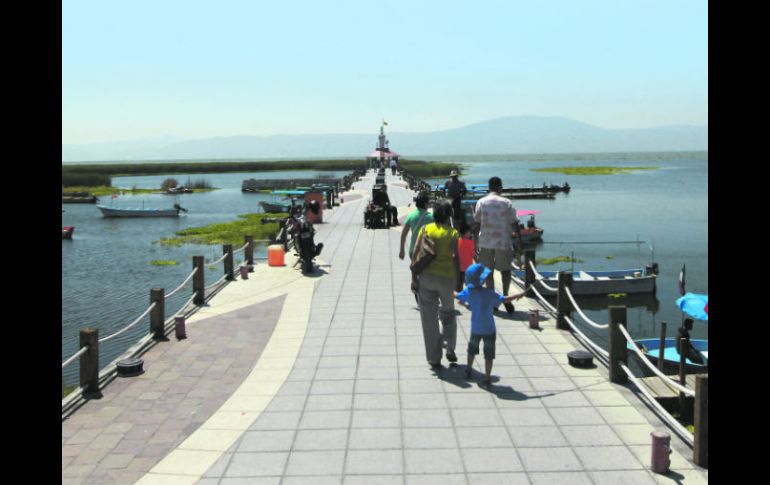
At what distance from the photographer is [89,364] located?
8.04m

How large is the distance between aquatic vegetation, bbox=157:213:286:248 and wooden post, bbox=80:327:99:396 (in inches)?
1093

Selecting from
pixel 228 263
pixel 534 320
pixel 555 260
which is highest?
pixel 228 263

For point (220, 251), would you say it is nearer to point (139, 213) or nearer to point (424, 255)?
point (139, 213)

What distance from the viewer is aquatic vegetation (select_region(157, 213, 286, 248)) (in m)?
38.7

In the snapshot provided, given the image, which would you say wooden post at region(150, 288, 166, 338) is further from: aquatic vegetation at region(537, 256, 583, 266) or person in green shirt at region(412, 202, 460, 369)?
aquatic vegetation at region(537, 256, 583, 266)

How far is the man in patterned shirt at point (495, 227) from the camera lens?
414 inches

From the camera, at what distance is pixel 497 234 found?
10.8m

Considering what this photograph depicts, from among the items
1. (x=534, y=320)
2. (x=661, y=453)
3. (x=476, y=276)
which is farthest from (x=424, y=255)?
(x=661, y=453)

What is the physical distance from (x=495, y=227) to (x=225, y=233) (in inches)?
1308

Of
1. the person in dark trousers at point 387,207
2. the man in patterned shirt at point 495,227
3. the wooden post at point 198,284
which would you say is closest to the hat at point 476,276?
the man in patterned shirt at point 495,227

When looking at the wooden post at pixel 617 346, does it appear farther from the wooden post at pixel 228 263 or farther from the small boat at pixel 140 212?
the small boat at pixel 140 212

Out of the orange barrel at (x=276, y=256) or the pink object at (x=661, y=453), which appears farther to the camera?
the orange barrel at (x=276, y=256)

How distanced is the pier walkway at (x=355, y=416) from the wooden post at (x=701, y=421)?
0.11 meters

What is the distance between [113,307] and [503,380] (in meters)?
18.3
